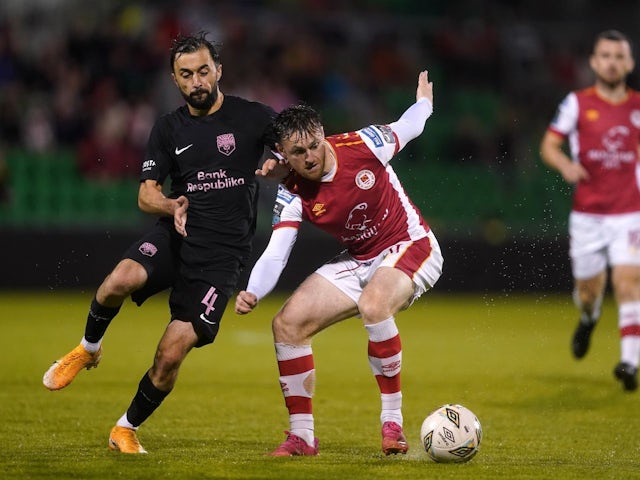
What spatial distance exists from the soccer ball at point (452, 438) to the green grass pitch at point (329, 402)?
0.09 meters

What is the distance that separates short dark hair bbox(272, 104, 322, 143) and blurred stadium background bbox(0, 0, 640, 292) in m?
10.3

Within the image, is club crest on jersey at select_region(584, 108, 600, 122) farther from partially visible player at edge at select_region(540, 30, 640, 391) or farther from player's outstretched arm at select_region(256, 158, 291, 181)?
player's outstretched arm at select_region(256, 158, 291, 181)

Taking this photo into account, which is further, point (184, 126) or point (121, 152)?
point (121, 152)

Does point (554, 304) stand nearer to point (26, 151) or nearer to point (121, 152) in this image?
point (121, 152)

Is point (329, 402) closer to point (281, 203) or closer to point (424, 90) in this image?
point (281, 203)

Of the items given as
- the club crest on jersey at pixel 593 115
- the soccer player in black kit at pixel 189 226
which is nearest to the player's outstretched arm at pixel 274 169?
the soccer player in black kit at pixel 189 226

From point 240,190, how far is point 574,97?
419 cm

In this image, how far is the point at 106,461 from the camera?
6336mm

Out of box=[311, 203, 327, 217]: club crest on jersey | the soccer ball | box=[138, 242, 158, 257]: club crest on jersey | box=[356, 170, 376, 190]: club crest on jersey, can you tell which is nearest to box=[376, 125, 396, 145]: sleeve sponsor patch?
box=[356, 170, 376, 190]: club crest on jersey

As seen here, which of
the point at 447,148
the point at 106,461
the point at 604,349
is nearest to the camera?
the point at 106,461

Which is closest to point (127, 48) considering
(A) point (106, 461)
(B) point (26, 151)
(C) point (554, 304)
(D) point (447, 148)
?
(B) point (26, 151)

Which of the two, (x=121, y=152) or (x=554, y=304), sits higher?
(x=121, y=152)

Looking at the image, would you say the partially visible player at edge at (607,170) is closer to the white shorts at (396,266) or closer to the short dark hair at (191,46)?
the white shorts at (396,266)

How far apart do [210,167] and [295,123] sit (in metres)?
0.66
